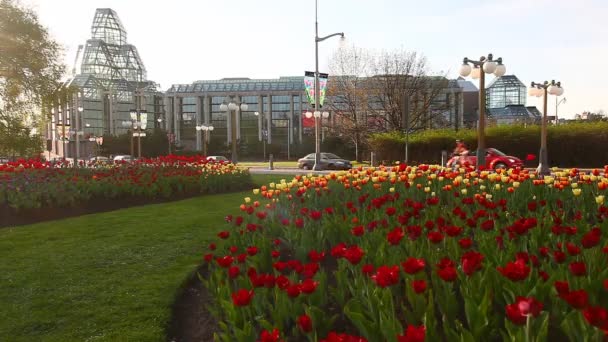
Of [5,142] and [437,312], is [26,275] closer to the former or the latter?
[437,312]

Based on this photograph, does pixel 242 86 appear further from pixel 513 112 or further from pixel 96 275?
pixel 96 275

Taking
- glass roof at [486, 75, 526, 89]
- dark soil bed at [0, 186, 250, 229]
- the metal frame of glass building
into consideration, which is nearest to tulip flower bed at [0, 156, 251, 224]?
dark soil bed at [0, 186, 250, 229]

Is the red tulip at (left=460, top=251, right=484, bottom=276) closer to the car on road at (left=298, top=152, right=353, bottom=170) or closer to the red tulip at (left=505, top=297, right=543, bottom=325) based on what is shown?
the red tulip at (left=505, top=297, right=543, bottom=325)

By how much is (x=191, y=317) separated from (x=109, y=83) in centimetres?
10239

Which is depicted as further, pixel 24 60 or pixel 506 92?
pixel 506 92

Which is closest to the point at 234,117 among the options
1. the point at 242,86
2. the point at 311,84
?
the point at 311,84

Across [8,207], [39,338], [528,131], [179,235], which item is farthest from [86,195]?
[528,131]

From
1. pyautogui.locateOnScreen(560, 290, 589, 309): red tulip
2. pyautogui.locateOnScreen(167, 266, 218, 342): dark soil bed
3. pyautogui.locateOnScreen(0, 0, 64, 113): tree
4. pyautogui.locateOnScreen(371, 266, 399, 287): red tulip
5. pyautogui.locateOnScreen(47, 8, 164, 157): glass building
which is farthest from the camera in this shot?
pyautogui.locateOnScreen(47, 8, 164, 157): glass building

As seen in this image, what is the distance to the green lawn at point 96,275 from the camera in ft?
14.4

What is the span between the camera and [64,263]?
253 inches

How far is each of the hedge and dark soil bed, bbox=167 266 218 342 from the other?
3002 centimetres

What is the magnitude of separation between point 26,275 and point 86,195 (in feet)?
22.5

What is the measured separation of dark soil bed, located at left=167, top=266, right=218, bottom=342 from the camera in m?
4.11

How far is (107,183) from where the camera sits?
13336mm
